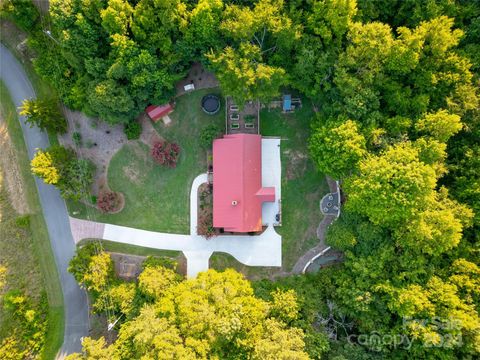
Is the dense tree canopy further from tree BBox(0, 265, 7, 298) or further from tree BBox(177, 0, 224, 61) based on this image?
tree BBox(177, 0, 224, 61)

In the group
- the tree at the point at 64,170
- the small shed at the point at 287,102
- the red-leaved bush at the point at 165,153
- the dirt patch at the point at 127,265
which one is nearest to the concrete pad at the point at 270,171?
the small shed at the point at 287,102

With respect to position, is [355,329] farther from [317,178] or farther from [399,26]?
[399,26]

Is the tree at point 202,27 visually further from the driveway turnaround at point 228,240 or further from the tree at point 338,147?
the tree at point 338,147

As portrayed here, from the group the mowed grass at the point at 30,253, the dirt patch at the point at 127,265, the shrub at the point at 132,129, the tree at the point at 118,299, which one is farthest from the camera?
the mowed grass at the point at 30,253

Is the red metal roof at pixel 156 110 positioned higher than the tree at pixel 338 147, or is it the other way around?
the red metal roof at pixel 156 110

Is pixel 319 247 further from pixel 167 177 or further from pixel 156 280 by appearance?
pixel 167 177
